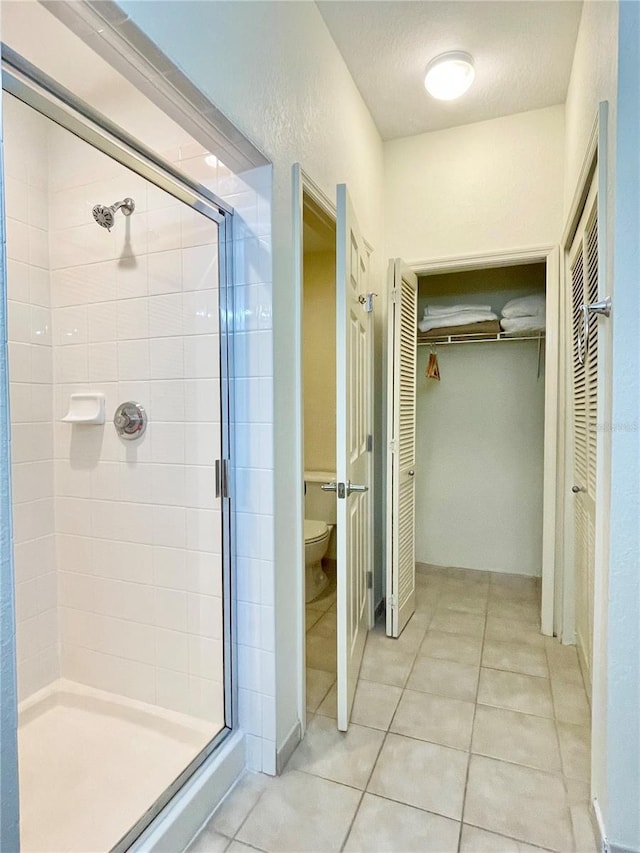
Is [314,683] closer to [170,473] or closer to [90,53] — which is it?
[170,473]

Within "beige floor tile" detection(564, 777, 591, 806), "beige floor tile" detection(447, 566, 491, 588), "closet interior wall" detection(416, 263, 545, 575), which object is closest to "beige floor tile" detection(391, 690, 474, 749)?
"beige floor tile" detection(564, 777, 591, 806)

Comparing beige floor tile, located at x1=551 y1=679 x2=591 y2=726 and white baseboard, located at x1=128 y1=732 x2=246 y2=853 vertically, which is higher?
white baseboard, located at x1=128 y1=732 x2=246 y2=853

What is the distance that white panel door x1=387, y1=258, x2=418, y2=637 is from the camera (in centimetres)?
238

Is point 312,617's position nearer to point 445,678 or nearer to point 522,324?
point 445,678

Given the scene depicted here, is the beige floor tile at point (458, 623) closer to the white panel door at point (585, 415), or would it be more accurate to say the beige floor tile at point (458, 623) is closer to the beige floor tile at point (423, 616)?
the beige floor tile at point (423, 616)

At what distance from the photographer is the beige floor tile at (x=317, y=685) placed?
1897mm

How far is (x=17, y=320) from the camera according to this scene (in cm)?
178

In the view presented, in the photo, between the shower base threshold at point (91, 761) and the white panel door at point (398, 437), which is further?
the white panel door at point (398, 437)

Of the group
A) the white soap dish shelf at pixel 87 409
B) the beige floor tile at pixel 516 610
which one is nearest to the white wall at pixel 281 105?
the white soap dish shelf at pixel 87 409

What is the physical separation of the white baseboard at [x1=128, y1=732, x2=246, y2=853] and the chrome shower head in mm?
1863

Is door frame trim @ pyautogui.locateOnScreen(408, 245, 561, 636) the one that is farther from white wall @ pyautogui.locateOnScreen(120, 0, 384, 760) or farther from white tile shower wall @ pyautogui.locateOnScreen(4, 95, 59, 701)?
white tile shower wall @ pyautogui.locateOnScreen(4, 95, 59, 701)

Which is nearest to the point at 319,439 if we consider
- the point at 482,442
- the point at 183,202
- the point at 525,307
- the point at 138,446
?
the point at 482,442

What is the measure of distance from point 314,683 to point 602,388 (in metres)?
1.66

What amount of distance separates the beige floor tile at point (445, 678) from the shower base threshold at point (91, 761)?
3.10 feet
